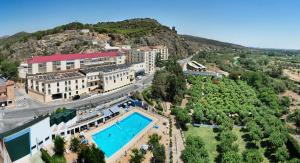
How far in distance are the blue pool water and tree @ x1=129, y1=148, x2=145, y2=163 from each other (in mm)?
3943

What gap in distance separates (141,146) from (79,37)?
78.1m

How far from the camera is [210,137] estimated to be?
1960 inches

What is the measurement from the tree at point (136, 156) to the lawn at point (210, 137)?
1128 centimetres

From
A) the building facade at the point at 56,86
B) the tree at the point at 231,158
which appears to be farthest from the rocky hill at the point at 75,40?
the tree at the point at 231,158

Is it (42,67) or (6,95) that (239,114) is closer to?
(6,95)

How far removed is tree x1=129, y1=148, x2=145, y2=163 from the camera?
124 feet

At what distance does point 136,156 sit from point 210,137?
17.5 metres

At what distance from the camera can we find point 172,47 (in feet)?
452

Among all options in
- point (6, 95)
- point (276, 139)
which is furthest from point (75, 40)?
point (276, 139)

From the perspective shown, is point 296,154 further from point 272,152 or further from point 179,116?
point 179,116

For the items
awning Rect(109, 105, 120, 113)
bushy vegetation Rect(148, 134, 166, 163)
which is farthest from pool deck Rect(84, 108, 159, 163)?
bushy vegetation Rect(148, 134, 166, 163)

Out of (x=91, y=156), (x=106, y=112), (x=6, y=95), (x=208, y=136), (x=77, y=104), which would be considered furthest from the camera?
(x=77, y=104)

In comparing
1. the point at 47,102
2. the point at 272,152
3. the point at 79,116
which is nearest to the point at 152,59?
the point at 47,102

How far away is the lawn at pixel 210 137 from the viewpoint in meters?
44.8
